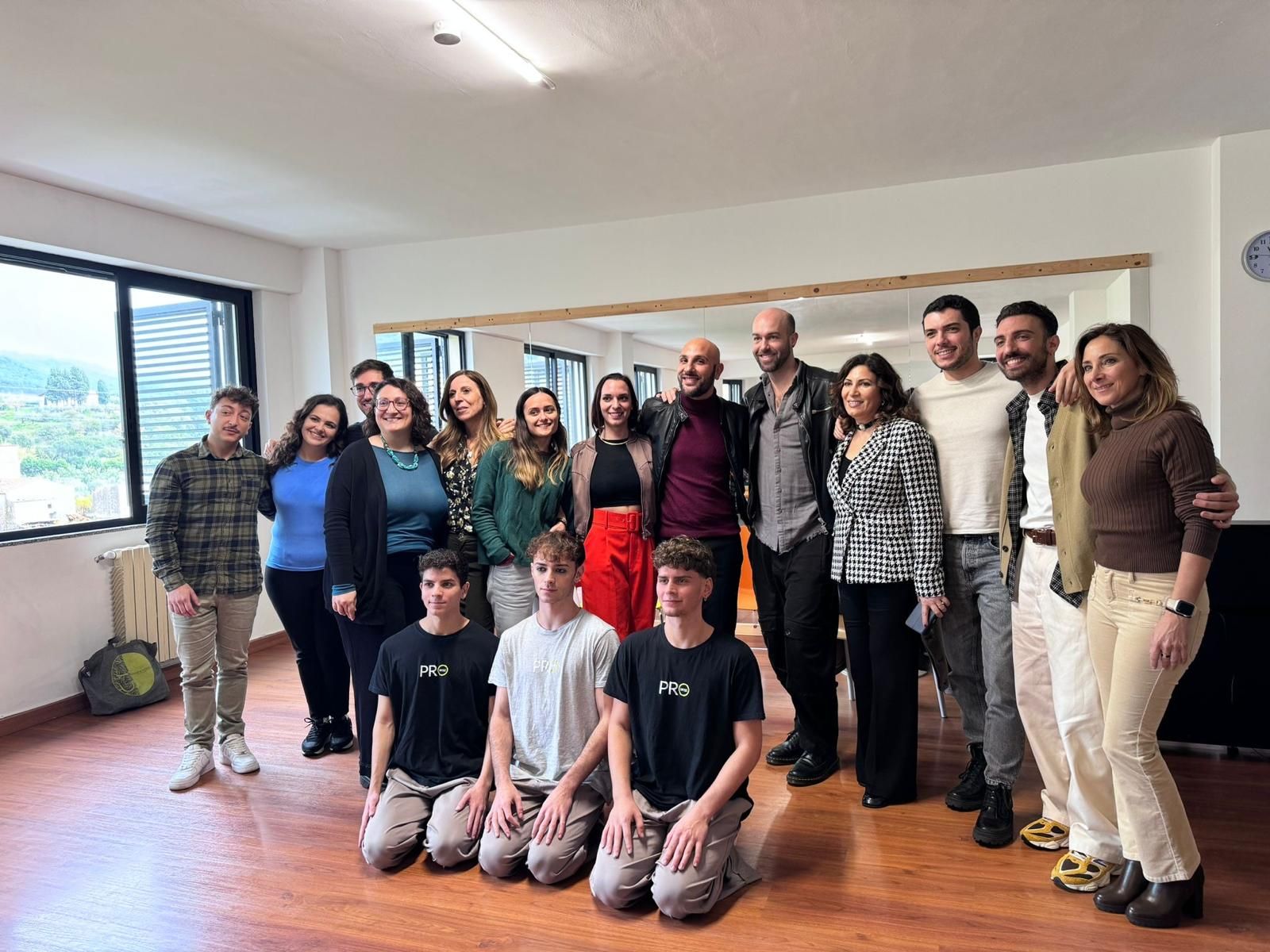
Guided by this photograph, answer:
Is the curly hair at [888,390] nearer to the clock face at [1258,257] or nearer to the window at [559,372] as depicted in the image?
the clock face at [1258,257]

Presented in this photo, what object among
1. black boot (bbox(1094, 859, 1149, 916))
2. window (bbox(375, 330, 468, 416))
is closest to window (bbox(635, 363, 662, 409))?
window (bbox(375, 330, 468, 416))

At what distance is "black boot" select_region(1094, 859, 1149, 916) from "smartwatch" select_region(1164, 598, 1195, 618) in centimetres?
70

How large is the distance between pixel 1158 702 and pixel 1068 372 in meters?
0.85

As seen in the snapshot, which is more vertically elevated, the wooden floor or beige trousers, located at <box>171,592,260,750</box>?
beige trousers, located at <box>171,592,260,750</box>

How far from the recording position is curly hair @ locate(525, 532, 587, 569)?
2.62 meters

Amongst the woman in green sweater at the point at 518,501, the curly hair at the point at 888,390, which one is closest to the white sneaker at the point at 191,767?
the woman in green sweater at the point at 518,501

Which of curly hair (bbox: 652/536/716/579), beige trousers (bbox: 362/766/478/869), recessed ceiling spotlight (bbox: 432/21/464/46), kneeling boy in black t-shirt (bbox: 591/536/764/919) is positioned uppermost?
recessed ceiling spotlight (bbox: 432/21/464/46)

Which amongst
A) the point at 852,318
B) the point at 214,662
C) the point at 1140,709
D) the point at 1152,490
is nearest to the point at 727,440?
the point at 1152,490

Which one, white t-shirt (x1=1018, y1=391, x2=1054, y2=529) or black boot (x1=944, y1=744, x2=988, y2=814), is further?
black boot (x1=944, y1=744, x2=988, y2=814)

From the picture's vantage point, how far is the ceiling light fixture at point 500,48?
8.92ft

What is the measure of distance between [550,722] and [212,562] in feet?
5.72

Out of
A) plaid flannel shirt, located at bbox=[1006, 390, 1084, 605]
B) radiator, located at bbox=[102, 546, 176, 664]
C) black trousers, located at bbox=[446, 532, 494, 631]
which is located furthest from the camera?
radiator, located at bbox=[102, 546, 176, 664]

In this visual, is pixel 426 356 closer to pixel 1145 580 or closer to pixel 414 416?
pixel 414 416

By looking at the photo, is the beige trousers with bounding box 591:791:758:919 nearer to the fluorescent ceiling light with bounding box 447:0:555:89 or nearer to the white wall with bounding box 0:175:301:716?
the fluorescent ceiling light with bounding box 447:0:555:89
